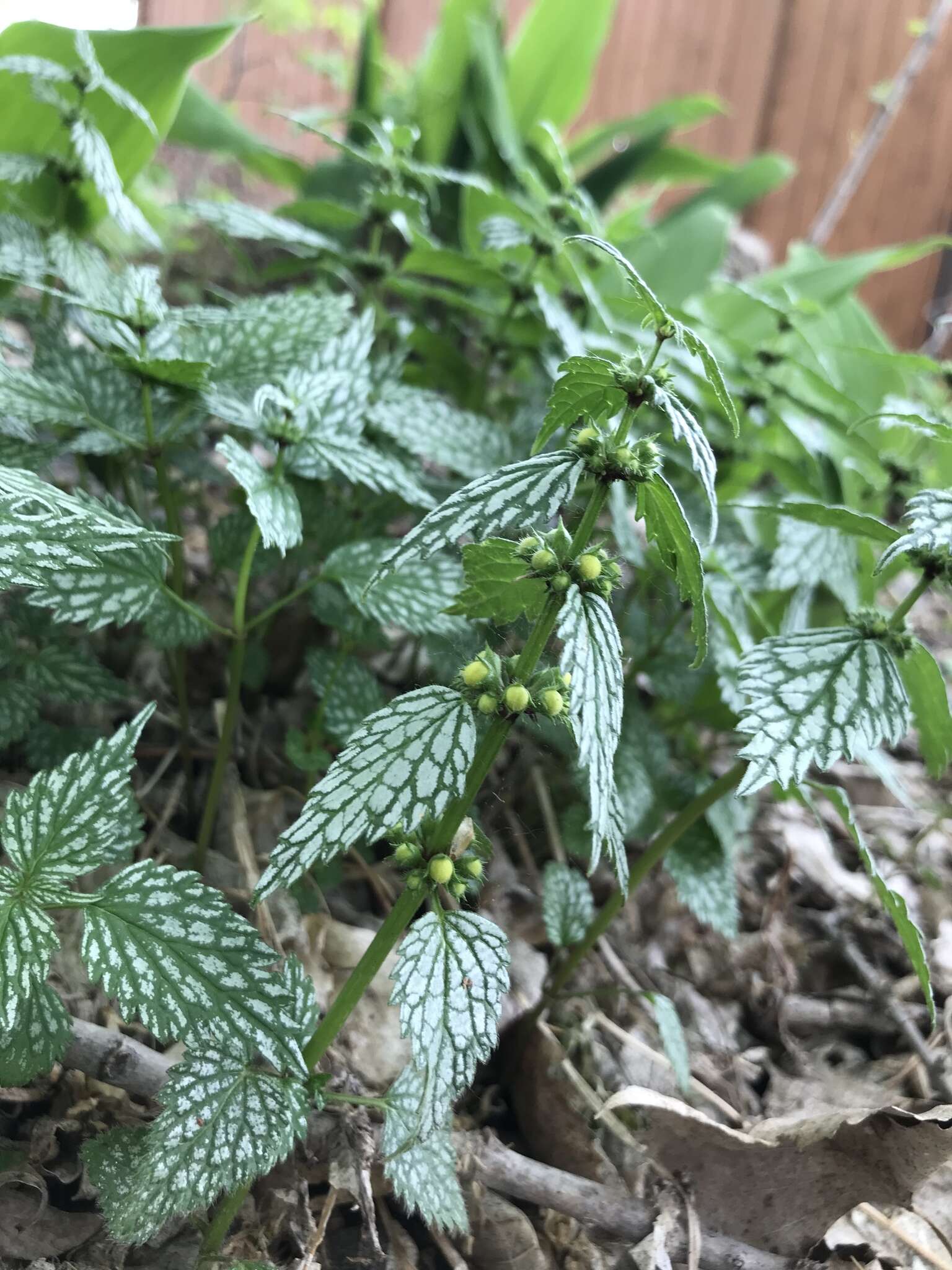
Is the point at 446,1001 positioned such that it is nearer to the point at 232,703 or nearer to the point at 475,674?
the point at 475,674

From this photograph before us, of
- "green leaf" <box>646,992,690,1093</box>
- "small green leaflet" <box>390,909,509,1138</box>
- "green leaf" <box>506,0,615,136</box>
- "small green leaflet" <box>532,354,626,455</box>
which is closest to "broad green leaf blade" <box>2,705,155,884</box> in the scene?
"small green leaflet" <box>390,909,509,1138</box>

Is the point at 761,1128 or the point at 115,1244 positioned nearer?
the point at 115,1244

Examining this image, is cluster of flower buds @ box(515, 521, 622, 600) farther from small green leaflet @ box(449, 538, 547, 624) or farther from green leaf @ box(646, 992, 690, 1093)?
green leaf @ box(646, 992, 690, 1093)

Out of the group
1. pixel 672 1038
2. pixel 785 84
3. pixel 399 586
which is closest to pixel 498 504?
pixel 399 586

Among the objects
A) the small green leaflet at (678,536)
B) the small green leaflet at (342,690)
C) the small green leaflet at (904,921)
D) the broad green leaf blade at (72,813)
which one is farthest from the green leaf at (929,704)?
the broad green leaf blade at (72,813)

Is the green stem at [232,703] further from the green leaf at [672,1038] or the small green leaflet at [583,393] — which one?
the green leaf at [672,1038]

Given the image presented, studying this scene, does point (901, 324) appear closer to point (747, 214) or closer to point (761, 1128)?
point (747, 214)

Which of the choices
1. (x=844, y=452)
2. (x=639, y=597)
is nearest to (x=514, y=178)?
(x=844, y=452)
